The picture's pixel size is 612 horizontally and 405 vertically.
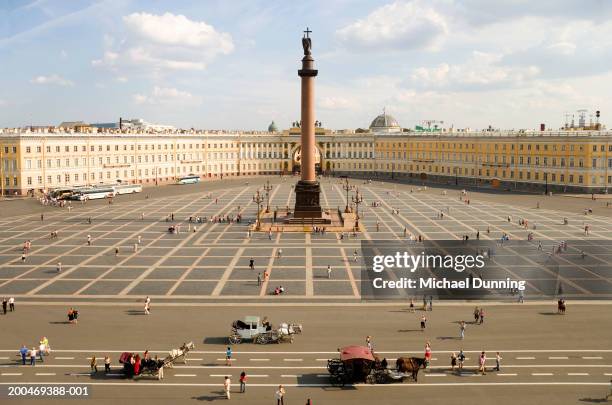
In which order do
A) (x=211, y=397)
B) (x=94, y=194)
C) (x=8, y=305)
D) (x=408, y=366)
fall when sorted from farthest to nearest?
(x=94, y=194) < (x=8, y=305) < (x=408, y=366) < (x=211, y=397)

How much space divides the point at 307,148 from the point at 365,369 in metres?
45.0

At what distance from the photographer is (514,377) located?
25.5 metres

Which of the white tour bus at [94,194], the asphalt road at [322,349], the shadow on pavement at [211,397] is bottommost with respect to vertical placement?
the shadow on pavement at [211,397]

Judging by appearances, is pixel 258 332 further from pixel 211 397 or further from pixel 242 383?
pixel 211 397

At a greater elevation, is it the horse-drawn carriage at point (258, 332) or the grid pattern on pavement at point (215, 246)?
the grid pattern on pavement at point (215, 246)

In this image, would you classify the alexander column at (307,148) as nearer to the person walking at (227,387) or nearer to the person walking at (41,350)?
the person walking at (41,350)

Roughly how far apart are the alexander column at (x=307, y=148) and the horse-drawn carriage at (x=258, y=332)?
38354 mm


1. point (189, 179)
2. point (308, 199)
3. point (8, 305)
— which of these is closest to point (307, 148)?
point (308, 199)

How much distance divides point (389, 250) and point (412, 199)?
144 ft

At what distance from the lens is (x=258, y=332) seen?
30.3 metres

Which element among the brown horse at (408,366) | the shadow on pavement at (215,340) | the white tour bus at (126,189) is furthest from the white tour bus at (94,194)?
the brown horse at (408,366)

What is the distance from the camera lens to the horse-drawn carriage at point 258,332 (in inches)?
1184

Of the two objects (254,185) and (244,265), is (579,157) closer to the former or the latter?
(254,185)

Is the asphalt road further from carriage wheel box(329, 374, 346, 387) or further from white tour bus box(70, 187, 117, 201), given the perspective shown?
white tour bus box(70, 187, 117, 201)
